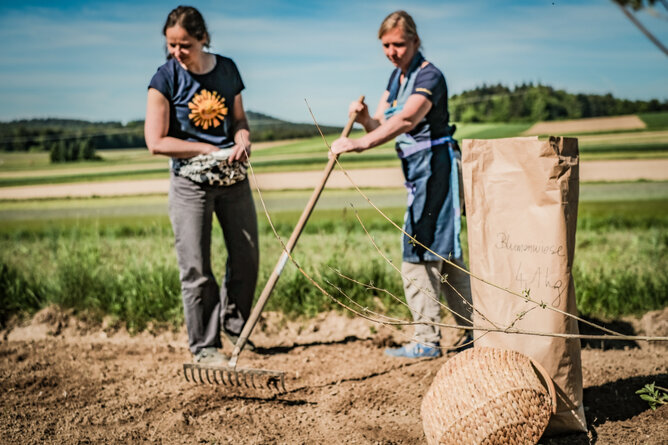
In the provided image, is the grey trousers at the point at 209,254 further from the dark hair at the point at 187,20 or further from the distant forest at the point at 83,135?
the distant forest at the point at 83,135

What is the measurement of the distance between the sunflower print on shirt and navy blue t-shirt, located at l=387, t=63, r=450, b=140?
107cm

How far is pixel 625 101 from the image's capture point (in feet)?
23.1

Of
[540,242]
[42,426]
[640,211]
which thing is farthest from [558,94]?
[42,426]

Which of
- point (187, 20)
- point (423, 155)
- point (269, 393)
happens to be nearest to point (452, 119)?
point (423, 155)

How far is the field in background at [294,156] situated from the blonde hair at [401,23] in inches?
144

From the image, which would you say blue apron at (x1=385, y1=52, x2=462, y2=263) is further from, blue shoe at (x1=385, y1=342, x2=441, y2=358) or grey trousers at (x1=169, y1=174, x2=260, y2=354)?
grey trousers at (x1=169, y1=174, x2=260, y2=354)

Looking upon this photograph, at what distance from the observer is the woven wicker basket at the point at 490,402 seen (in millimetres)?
2121

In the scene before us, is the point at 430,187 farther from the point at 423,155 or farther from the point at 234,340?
the point at 234,340

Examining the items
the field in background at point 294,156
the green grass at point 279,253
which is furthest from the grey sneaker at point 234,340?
the field in background at point 294,156

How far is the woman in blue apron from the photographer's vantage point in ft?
10.0

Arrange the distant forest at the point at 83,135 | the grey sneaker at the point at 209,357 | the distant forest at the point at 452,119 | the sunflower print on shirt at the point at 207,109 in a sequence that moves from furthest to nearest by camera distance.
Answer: the distant forest at the point at 83,135 < the distant forest at the point at 452,119 < the grey sneaker at the point at 209,357 < the sunflower print on shirt at the point at 207,109

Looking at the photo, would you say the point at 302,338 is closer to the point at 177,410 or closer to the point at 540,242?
the point at 177,410

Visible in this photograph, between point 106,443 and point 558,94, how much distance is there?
6.44 metres

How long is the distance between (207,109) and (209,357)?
1403mm
